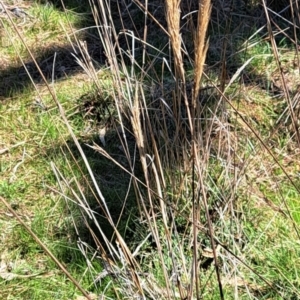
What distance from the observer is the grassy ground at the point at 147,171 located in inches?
76.4

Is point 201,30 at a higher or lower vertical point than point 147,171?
higher

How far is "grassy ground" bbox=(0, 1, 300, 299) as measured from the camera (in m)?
1.94

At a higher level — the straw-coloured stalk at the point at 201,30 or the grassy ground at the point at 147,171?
the straw-coloured stalk at the point at 201,30

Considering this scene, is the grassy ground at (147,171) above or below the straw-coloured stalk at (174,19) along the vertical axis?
below

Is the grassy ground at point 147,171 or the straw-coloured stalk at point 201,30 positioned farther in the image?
the grassy ground at point 147,171

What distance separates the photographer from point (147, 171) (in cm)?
213

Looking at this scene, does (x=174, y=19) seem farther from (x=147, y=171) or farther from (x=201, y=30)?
(x=147, y=171)

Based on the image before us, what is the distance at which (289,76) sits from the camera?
3715 mm

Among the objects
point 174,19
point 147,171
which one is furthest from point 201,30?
point 147,171

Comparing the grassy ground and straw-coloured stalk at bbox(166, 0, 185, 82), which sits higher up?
straw-coloured stalk at bbox(166, 0, 185, 82)

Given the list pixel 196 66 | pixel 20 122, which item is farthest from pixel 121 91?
pixel 20 122

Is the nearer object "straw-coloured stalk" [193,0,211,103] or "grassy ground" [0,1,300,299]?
"straw-coloured stalk" [193,0,211,103]

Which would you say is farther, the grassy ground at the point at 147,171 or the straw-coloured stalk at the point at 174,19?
the grassy ground at the point at 147,171

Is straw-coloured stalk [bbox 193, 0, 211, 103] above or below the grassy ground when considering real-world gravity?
above
